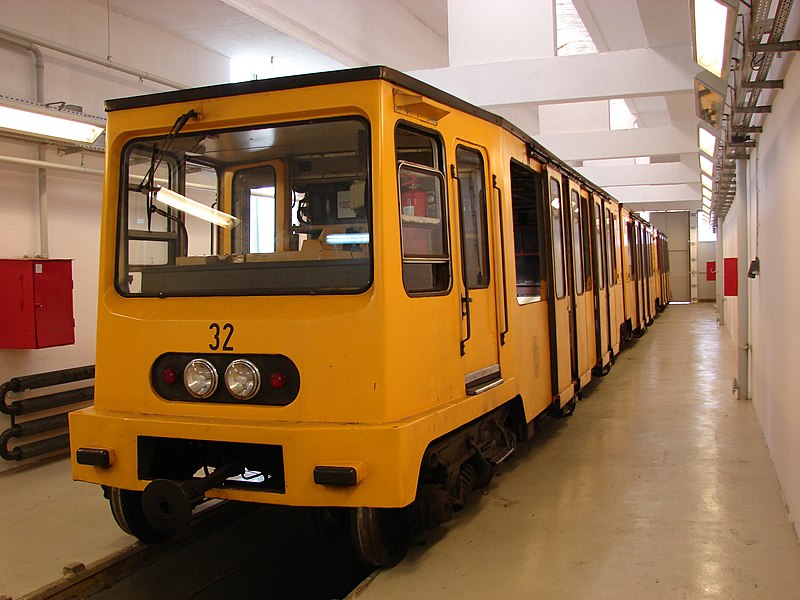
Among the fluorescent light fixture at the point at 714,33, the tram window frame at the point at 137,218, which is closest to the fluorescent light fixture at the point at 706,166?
the fluorescent light fixture at the point at 714,33

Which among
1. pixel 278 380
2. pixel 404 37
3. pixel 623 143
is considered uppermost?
pixel 404 37

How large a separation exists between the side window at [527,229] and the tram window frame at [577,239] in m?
0.35

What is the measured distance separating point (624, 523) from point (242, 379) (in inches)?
92.4

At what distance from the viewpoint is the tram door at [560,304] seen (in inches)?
226

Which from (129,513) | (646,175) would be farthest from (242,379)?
(646,175)

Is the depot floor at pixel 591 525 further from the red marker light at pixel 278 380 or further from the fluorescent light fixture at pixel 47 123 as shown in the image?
the fluorescent light fixture at pixel 47 123

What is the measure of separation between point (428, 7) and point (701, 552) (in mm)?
8806

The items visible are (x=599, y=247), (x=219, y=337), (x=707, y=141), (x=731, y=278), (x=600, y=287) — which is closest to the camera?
(x=219, y=337)

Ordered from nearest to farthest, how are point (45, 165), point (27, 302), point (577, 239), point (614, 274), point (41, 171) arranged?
point (27, 302) < point (45, 165) < point (41, 171) < point (577, 239) < point (614, 274)

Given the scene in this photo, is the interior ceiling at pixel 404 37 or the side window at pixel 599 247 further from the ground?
the interior ceiling at pixel 404 37

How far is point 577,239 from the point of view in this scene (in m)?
7.20

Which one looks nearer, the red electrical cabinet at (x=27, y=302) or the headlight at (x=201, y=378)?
the headlight at (x=201, y=378)

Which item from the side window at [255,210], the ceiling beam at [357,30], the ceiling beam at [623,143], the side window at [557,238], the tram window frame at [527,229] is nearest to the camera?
the side window at [255,210]

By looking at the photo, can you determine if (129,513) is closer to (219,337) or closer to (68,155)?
(219,337)
